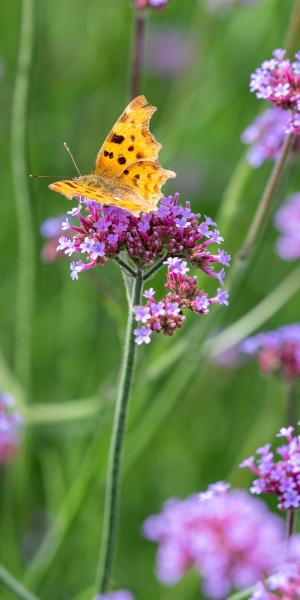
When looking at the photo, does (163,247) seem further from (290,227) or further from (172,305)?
(290,227)

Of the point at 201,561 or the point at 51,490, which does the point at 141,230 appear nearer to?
the point at 201,561

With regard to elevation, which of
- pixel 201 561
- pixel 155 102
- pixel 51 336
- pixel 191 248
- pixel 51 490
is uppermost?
pixel 155 102

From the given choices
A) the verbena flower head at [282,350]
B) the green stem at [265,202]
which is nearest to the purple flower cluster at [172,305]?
the green stem at [265,202]

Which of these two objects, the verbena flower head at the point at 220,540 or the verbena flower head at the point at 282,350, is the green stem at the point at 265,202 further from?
the verbena flower head at the point at 220,540

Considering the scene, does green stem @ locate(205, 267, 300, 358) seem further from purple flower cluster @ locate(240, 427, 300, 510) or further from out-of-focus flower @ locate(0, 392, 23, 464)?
purple flower cluster @ locate(240, 427, 300, 510)

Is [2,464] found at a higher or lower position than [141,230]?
higher

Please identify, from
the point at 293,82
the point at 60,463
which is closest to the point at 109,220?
the point at 293,82

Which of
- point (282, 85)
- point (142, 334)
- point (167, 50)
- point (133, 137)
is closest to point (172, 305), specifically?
point (142, 334)
